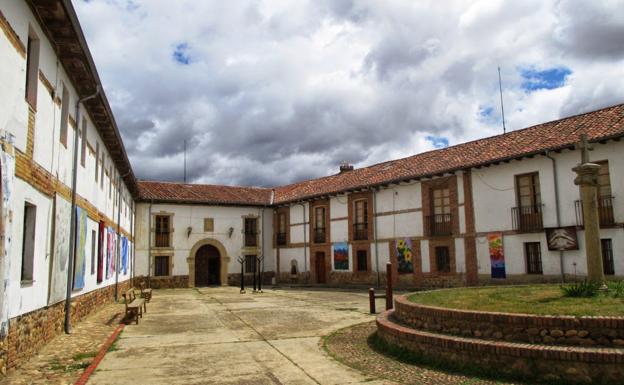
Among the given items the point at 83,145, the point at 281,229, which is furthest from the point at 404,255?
the point at 83,145

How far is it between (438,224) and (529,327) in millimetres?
15634

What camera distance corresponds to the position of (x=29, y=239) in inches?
299

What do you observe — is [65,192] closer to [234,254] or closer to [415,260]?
[415,260]

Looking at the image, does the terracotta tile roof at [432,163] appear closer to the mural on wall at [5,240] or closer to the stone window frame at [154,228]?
the stone window frame at [154,228]

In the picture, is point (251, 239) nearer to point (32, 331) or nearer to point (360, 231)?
point (360, 231)

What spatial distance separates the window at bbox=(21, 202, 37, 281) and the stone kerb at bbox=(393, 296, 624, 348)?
6046 mm

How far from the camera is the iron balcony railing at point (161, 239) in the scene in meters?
29.0

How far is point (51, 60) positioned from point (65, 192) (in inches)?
101

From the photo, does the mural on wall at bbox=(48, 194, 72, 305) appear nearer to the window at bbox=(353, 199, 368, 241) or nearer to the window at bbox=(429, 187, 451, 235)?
the window at bbox=(429, 187, 451, 235)

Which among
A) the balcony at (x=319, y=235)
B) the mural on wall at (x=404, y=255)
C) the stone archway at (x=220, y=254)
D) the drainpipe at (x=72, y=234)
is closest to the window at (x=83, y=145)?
the drainpipe at (x=72, y=234)

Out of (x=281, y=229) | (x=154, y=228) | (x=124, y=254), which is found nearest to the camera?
(x=124, y=254)

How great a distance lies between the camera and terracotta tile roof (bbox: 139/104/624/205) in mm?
17016

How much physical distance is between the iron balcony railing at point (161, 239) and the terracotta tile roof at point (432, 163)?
2.01 metres

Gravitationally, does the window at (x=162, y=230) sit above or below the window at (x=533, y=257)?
above
